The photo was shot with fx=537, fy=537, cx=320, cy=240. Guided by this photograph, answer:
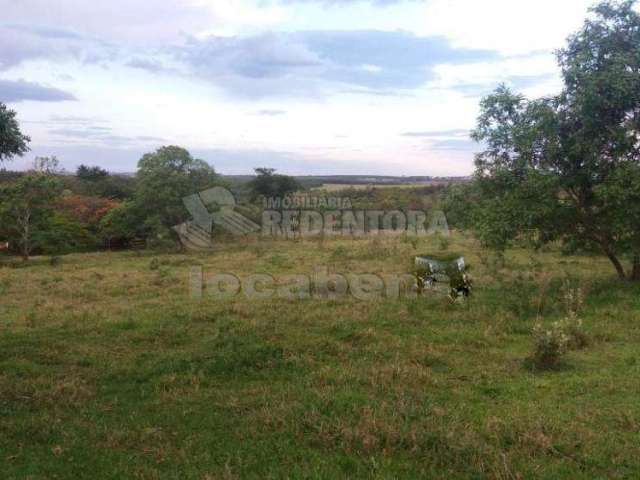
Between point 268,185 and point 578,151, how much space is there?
107 ft

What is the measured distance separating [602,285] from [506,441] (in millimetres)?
9096

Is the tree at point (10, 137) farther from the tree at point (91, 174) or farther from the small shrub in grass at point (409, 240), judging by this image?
the tree at point (91, 174)

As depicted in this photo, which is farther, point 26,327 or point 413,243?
point 413,243

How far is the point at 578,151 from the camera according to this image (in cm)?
1164

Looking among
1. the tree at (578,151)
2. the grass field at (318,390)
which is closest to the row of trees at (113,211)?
the grass field at (318,390)

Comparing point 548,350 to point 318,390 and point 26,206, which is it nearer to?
point 318,390

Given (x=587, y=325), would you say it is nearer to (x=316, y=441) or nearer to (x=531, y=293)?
(x=531, y=293)

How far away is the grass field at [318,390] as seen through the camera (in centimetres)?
452

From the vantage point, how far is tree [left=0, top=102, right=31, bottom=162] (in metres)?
6.81

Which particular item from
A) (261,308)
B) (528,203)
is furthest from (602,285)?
(261,308)

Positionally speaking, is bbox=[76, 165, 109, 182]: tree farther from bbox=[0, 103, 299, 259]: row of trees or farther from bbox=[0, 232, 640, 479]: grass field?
bbox=[0, 232, 640, 479]: grass field

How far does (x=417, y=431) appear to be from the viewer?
15.9ft

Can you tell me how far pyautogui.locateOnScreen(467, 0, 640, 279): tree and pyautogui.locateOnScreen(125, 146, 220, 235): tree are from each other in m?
20.0

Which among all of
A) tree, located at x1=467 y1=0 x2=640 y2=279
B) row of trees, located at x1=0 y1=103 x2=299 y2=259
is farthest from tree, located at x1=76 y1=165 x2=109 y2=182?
tree, located at x1=467 y1=0 x2=640 y2=279
